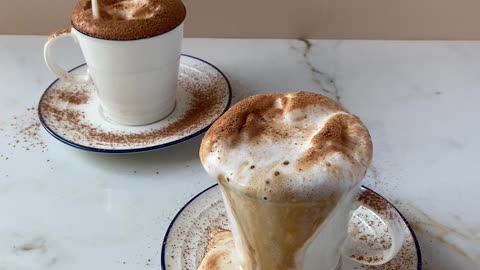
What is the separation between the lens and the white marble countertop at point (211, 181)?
604 mm

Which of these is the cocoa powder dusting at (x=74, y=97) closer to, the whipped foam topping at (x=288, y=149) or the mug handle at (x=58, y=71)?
the mug handle at (x=58, y=71)

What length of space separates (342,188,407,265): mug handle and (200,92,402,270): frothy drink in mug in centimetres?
3

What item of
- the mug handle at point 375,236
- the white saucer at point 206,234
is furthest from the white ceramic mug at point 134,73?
the mug handle at point 375,236

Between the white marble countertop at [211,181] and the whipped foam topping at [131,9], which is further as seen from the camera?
the whipped foam topping at [131,9]

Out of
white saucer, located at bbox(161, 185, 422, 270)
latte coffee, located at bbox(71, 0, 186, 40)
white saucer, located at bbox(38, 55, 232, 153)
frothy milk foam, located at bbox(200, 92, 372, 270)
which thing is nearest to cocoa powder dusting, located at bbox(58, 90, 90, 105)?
white saucer, located at bbox(38, 55, 232, 153)

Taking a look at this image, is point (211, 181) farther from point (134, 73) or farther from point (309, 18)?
point (309, 18)

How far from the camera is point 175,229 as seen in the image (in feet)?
1.90

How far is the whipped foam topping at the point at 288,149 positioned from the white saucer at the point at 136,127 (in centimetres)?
24

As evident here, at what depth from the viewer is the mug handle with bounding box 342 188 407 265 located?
0.49 meters

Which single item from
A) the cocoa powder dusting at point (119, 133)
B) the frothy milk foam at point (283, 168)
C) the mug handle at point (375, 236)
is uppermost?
the frothy milk foam at point (283, 168)

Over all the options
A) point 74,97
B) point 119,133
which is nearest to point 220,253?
point 119,133

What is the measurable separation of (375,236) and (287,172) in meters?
0.17

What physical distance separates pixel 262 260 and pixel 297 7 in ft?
1.79

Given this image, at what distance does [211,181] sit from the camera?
0.68 metres
